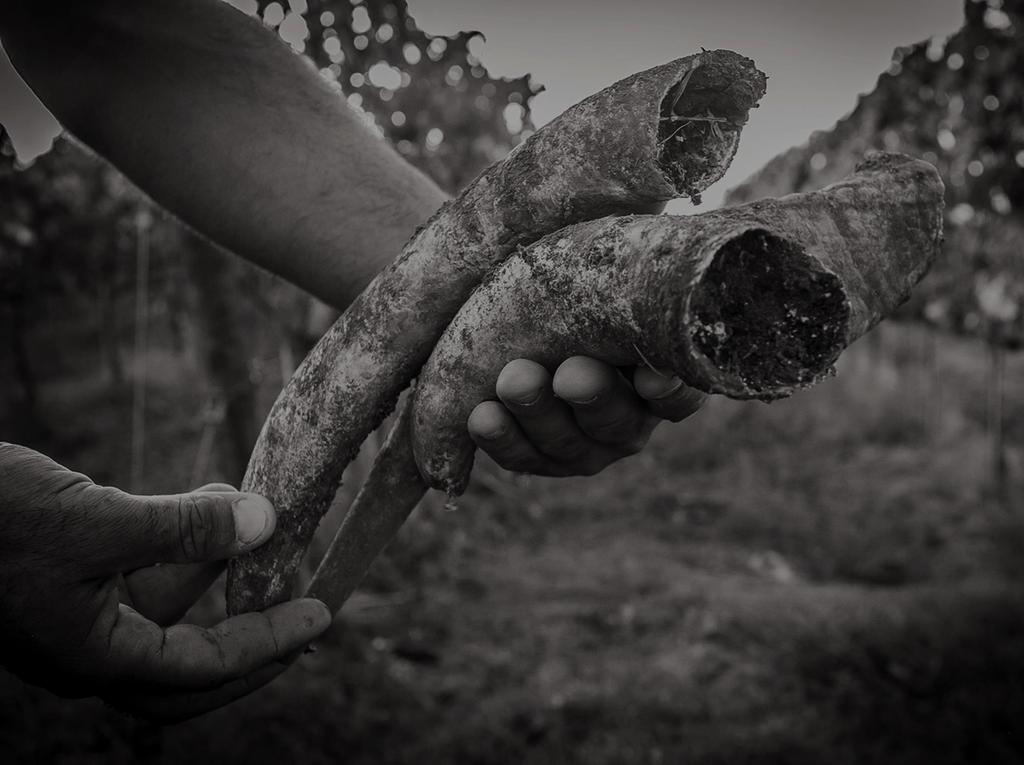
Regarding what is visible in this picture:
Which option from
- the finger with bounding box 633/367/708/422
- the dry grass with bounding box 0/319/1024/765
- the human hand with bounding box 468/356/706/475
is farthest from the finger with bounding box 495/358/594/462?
the dry grass with bounding box 0/319/1024/765

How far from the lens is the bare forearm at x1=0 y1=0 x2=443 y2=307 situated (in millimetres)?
1901

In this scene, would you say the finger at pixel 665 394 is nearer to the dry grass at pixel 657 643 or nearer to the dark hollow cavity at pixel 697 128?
the dark hollow cavity at pixel 697 128

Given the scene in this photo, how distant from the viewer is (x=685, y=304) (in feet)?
3.42

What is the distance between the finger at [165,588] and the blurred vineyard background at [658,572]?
1.50 m

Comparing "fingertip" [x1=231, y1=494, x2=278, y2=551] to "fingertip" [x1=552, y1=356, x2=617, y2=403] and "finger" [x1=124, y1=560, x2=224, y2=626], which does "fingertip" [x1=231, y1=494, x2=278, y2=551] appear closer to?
"finger" [x1=124, y1=560, x2=224, y2=626]

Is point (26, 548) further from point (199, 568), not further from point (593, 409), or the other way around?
point (593, 409)

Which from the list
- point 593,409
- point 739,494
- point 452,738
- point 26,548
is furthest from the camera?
point 739,494

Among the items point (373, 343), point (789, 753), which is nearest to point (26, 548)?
point (373, 343)

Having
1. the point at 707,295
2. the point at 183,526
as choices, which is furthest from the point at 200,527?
the point at 707,295

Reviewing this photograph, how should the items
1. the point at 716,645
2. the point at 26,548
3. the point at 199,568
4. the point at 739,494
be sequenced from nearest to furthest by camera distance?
the point at 26,548 → the point at 199,568 → the point at 716,645 → the point at 739,494

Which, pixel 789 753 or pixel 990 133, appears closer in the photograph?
pixel 789 753

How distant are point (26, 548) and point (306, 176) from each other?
1.13 m

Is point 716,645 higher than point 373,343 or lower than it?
lower

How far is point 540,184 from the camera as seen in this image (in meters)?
1.40
